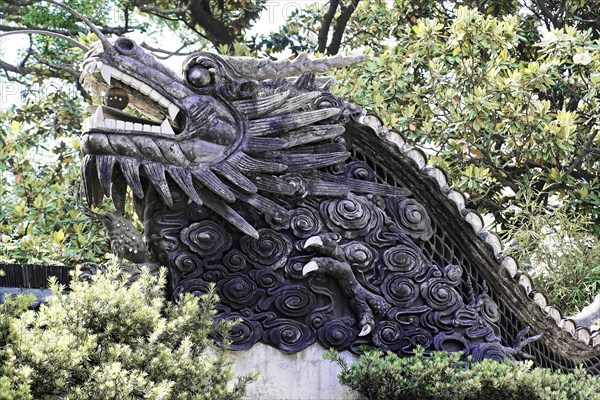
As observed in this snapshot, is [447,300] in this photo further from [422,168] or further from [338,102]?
[338,102]

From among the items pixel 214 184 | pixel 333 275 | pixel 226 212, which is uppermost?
pixel 214 184

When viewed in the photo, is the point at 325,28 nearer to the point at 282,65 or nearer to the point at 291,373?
the point at 282,65

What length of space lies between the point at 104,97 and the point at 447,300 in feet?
8.05

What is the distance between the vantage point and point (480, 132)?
396 inches

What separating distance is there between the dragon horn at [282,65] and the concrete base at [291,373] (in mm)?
1662

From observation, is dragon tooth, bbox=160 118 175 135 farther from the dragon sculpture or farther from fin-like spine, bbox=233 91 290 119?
fin-like spine, bbox=233 91 290 119

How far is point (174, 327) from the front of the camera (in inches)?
193

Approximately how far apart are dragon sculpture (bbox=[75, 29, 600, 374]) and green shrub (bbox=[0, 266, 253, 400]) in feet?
1.75

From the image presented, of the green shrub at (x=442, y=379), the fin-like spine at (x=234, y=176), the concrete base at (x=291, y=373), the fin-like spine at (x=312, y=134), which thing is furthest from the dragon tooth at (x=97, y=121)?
the green shrub at (x=442, y=379)

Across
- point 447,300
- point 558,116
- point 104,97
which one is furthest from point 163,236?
point 558,116

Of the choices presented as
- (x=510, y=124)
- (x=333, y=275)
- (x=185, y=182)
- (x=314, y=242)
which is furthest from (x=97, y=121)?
(x=510, y=124)

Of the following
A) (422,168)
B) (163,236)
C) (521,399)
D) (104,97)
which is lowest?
(521,399)

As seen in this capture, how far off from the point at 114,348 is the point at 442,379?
194 centimetres

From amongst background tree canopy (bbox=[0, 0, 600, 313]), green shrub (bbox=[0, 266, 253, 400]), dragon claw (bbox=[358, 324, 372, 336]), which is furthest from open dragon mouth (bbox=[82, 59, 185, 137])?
background tree canopy (bbox=[0, 0, 600, 313])
